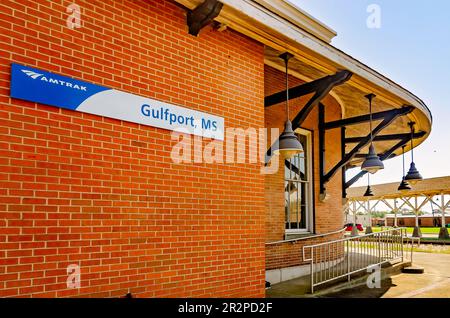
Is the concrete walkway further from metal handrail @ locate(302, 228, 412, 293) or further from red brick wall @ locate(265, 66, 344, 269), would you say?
red brick wall @ locate(265, 66, 344, 269)

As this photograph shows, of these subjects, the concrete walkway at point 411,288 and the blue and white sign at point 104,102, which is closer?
the blue and white sign at point 104,102

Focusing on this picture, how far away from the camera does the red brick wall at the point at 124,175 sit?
3.15 meters

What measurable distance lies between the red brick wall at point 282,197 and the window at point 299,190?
0.56 feet

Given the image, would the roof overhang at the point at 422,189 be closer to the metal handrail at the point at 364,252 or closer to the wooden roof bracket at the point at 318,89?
the metal handrail at the point at 364,252

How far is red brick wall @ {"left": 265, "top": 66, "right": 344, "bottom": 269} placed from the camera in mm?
7557

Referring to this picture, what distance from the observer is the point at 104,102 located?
145 inches

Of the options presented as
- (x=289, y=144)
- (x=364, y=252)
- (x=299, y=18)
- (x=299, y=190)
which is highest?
(x=299, y=18)

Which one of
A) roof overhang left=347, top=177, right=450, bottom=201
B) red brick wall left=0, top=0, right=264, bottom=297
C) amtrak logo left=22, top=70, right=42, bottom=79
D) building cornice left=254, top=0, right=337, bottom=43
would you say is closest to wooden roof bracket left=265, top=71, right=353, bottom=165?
red brick wall left=0, top=0, right=264, bottom=297

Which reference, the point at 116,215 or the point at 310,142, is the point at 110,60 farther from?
the point at 310,142

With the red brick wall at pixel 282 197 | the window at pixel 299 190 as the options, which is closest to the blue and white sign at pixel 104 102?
the red brick wall at pixel 282 197

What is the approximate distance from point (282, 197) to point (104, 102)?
16.4 feet

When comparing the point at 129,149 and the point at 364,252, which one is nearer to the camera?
the point at 129,149

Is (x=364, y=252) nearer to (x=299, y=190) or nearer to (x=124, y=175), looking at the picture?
(x=299, y=190)

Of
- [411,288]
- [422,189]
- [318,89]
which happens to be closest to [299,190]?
[411,288]
